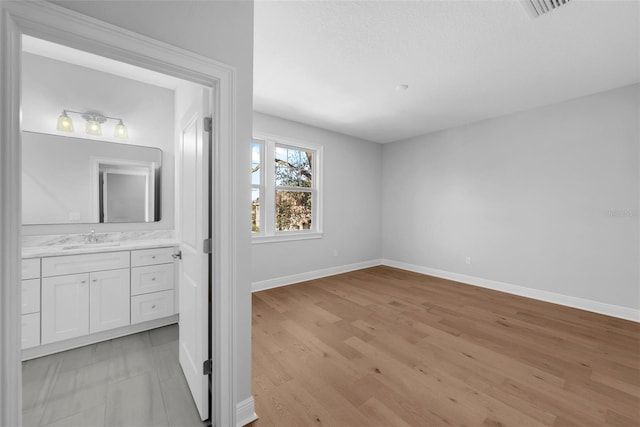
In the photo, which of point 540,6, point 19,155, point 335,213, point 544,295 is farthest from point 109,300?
point 544,295

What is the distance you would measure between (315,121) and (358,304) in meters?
2.89

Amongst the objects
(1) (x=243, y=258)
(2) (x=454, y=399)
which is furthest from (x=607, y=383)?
(1) (x=243, y=258)

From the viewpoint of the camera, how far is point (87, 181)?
270 cm

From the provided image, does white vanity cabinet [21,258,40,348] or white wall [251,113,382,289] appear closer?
white vanity cabinet [21,258,40,348]

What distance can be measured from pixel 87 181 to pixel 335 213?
138 inches

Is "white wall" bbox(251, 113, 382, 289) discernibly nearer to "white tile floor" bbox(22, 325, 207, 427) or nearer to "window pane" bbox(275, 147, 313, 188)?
"window pane" bbox(275, 147, 313, 188)

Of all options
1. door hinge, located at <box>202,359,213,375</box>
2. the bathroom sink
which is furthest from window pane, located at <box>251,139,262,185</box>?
door hinge, located at <box>202,359,213,375</box>

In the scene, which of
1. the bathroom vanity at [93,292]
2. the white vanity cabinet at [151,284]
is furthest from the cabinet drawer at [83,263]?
the white vanity cabinet at [151,284]

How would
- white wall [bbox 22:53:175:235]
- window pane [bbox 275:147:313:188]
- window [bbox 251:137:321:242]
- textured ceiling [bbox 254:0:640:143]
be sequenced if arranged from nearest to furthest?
textured ceiling [bbox 254:0:640:143] < white wall [bbox 22:53:175:235] < window [bbox 251:137:321:242] < window pane [bbox 275:147:313:188]

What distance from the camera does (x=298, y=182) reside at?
457 centimetres

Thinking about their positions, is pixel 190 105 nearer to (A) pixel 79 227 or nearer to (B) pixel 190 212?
(B) pixel 190 212

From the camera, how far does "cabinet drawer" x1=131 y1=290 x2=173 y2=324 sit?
8.43 ft

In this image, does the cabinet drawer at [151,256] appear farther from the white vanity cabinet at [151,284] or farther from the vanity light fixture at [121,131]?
the vanity light fixture at [121,131]

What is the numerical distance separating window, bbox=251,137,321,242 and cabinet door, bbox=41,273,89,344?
190 cm
